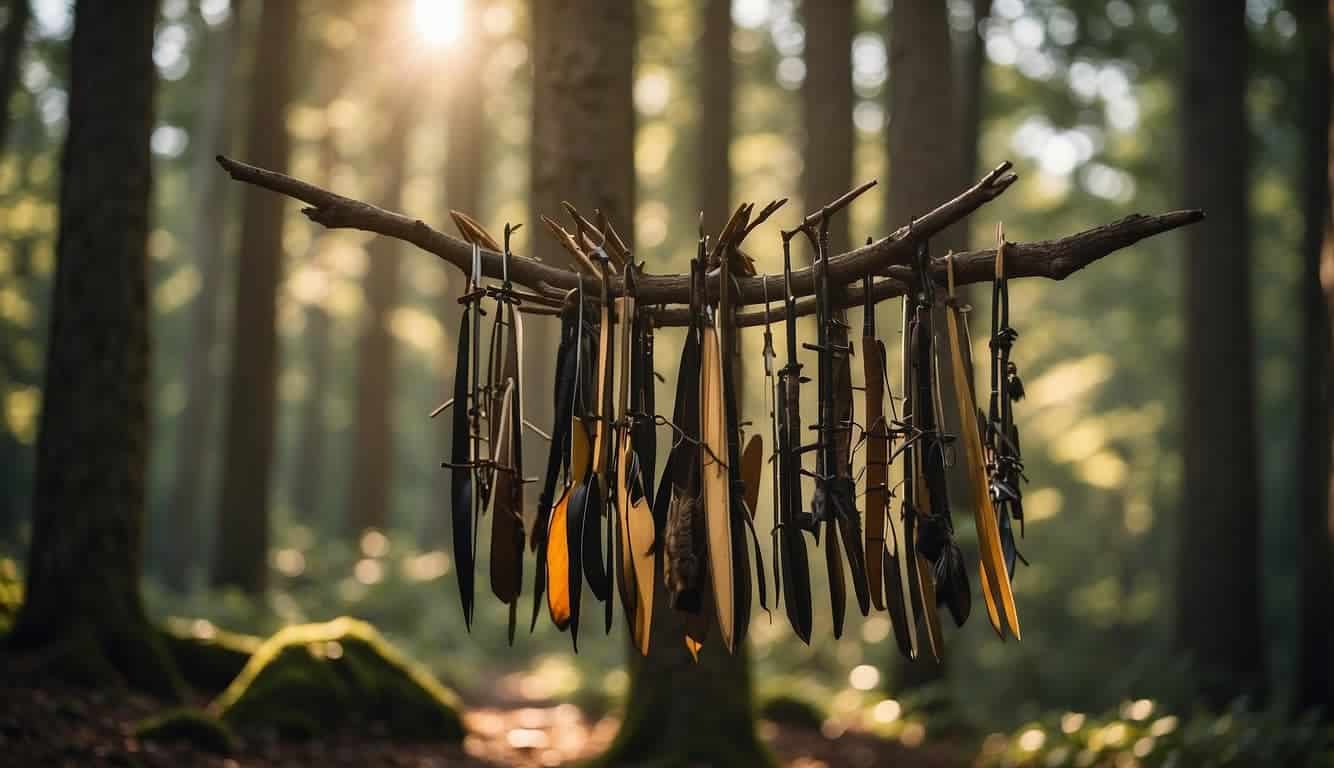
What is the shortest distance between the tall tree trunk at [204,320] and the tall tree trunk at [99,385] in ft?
39.6

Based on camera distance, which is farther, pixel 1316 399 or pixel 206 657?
pixel 1316 399

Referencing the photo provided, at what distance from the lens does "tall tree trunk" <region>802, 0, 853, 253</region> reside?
9.73 metres

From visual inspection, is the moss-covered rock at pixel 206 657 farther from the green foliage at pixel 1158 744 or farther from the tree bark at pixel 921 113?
the tree bark at pixel 921 113

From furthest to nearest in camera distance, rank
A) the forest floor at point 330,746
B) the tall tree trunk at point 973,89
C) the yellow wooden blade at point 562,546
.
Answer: the tall tree trunk at point 973,89 < the forest floor at point 330,746 < the yellow wooden blade at point 562,546

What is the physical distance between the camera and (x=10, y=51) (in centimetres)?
1441

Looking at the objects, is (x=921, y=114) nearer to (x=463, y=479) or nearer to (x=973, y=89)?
(x=973, y=89)

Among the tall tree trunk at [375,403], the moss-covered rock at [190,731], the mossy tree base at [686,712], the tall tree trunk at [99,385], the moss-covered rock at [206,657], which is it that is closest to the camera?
the moss-covered rock at [190,731]

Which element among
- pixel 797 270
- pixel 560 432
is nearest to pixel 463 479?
pixel 560 432

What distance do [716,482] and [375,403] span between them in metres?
15.1

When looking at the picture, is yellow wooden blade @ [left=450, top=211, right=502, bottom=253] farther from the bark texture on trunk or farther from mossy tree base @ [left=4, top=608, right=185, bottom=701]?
mossy tree base @ [left=4, top=608, right=185, bottom=701]

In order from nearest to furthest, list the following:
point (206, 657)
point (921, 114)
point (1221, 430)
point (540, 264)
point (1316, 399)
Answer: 1. point (540, 264)
2. point (206, 657)
3. point (921, 114)
4. point (1221, 430)
5. point (1316, 399)

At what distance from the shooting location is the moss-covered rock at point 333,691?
6.33 m

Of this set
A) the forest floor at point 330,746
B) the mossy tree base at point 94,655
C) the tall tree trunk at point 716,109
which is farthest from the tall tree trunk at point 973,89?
the mossy tree base at point 94,655

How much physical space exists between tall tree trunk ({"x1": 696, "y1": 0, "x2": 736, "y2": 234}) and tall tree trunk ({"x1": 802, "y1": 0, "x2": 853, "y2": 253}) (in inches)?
64.4
